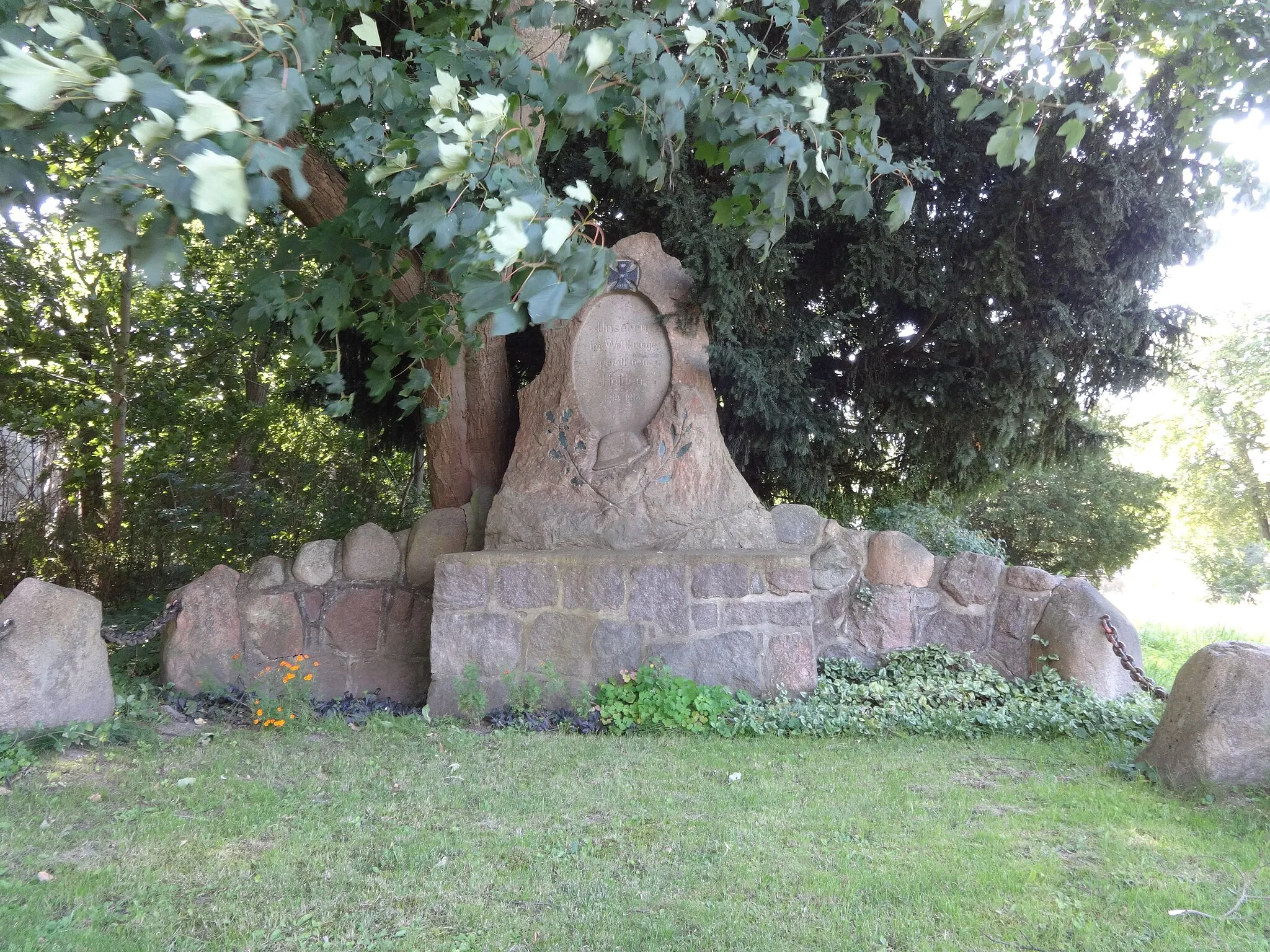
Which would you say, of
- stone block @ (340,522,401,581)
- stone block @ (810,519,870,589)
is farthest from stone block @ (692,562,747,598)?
stone block @ (340,522,401,581)

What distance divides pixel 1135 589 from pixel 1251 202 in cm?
1844

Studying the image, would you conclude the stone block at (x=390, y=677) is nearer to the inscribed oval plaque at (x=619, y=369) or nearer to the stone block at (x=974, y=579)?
the inscribed oval plaque at (x=619, y=369)

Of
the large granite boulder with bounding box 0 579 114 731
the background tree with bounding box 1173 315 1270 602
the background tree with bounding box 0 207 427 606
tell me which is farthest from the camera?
the background tree with bounding box 1173 315 1270 602

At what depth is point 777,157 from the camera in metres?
2.84

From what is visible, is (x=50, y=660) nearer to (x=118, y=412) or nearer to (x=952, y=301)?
(x=118, y=412)

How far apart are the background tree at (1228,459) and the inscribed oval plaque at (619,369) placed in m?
13.5

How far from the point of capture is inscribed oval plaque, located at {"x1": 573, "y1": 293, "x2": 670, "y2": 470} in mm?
5898

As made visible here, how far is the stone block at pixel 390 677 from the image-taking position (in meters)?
5.79

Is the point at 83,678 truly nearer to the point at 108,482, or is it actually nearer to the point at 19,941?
the point at 19,941

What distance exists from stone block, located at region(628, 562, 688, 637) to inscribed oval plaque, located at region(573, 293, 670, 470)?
1.12m

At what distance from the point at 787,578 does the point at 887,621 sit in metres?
1.01

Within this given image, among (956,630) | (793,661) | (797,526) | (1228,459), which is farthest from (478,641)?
(1228,459)

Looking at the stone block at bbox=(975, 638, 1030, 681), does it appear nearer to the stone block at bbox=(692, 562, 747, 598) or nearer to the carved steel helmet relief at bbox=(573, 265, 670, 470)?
the stone block at bbox=(692, 562, 747, 598)

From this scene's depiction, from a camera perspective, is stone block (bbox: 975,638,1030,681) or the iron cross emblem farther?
the iron cross emblem
